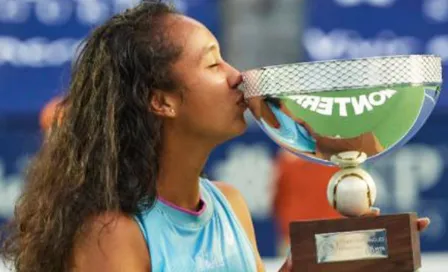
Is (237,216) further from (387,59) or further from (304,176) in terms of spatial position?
(304,176)

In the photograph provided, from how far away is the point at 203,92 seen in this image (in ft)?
7.20

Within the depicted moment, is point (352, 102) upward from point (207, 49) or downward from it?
downward

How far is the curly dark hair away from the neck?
0.02 meters

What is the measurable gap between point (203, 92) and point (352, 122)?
0.27 meters

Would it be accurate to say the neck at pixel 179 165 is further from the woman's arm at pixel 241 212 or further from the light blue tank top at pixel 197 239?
the woman's arm at pixel 241 212

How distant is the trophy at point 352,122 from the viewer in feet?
7.02

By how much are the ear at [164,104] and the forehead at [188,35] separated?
8cm

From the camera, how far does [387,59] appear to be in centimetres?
212

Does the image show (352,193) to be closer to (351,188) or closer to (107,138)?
(351,188)

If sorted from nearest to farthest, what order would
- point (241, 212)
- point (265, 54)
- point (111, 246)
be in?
point (111, 246), point (241, 212), point (265, 54)

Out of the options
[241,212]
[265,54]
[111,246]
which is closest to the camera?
[111,246]

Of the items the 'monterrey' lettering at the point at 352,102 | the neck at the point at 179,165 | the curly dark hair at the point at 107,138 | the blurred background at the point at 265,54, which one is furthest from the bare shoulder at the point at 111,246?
the blurred background at the point at 265,54

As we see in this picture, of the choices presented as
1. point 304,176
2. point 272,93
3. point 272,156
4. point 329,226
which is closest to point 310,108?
point 272,93

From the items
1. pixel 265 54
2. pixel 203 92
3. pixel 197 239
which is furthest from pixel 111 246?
pixel 265 54
